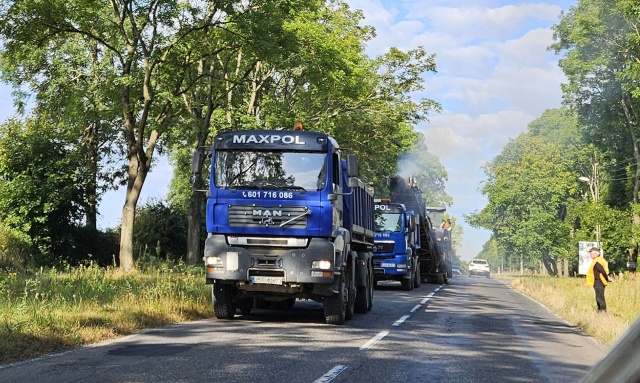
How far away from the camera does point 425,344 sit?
37.0 ft

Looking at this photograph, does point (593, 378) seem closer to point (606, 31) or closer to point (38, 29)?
point (38, 29)

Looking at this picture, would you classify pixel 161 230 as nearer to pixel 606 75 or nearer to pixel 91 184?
pixel 91 184

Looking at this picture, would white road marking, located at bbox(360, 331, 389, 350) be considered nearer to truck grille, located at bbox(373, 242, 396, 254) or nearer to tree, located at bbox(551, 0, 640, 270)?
truck grille, located at bbox(373, 242, 396, 254)

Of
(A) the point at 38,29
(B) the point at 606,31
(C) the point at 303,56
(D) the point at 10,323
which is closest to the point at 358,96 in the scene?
(C) the point at 303,56

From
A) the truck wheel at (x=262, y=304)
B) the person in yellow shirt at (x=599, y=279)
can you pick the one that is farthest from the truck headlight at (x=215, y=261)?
the person in yellow shirt at (x=599, y=279)

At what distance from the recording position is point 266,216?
43.8 ft

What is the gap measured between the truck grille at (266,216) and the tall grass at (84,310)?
2.19 metres

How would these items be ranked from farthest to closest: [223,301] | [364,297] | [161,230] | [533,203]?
[533,203] < [161,230] < [364,297] < [223,301]

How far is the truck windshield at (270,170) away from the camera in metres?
13.5

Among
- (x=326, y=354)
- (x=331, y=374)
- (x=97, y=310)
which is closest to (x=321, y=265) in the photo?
(x=326, y=354)

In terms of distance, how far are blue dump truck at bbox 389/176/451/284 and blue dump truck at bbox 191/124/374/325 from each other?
675 inches

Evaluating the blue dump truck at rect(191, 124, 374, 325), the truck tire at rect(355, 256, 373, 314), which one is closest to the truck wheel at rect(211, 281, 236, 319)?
the blue dump truck at rect(191, 124, 374, 325)

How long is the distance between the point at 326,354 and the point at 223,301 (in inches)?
193

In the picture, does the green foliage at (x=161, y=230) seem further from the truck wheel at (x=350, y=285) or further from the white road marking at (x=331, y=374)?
the white road marking at (x=331, y=374)
